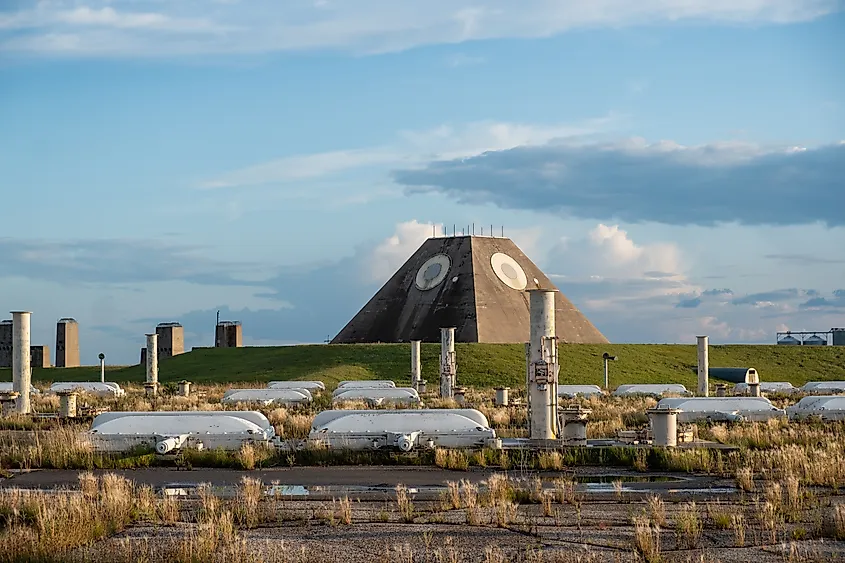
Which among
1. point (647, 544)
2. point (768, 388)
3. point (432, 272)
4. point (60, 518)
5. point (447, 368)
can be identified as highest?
point (432, 272)

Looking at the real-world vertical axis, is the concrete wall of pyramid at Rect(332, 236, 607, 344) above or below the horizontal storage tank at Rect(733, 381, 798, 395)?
above

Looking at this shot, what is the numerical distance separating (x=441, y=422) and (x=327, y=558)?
33.6 ft

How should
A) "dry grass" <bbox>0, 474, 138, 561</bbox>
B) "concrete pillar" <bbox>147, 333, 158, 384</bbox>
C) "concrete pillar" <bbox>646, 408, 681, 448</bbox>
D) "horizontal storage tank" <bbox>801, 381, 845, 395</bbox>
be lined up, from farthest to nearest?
"concrete pillar" <bbox>147, 333, 158, 384</bbox> < "horizontal storage tank" <bbox>801, 381, 845, 395</bbox> < "concrete pillar" <bbox>646, 408, 681, 448</bbox> < "dry grass" <bbox>0, 474, 138, 561</bbox>

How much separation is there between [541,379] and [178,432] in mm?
6530

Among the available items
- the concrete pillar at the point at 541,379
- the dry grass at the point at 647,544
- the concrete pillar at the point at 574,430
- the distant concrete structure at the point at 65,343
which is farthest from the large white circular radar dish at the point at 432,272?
the dry grass at the point at 647,544

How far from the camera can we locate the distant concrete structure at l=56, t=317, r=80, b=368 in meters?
59.6

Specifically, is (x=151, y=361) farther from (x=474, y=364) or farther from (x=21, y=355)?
(x=474, y=364)

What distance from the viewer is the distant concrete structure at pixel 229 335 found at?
61.7 meters

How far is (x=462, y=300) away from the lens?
59.3 metres

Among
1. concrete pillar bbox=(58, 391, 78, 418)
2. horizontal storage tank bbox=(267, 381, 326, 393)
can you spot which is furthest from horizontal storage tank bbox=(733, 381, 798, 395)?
concrete pillar bbox=(58, 391, 78, 418)

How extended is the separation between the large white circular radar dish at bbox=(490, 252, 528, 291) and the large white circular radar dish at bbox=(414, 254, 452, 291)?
106 inches

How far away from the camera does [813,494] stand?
13.1m

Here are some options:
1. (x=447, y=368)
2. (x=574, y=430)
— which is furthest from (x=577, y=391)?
(x=574, y=430)

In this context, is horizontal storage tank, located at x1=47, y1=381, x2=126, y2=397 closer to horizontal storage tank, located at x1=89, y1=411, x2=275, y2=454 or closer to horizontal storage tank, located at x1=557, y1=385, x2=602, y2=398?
horizontal storage tank, located at x1=557, y1=385, x2=602, y2=398
